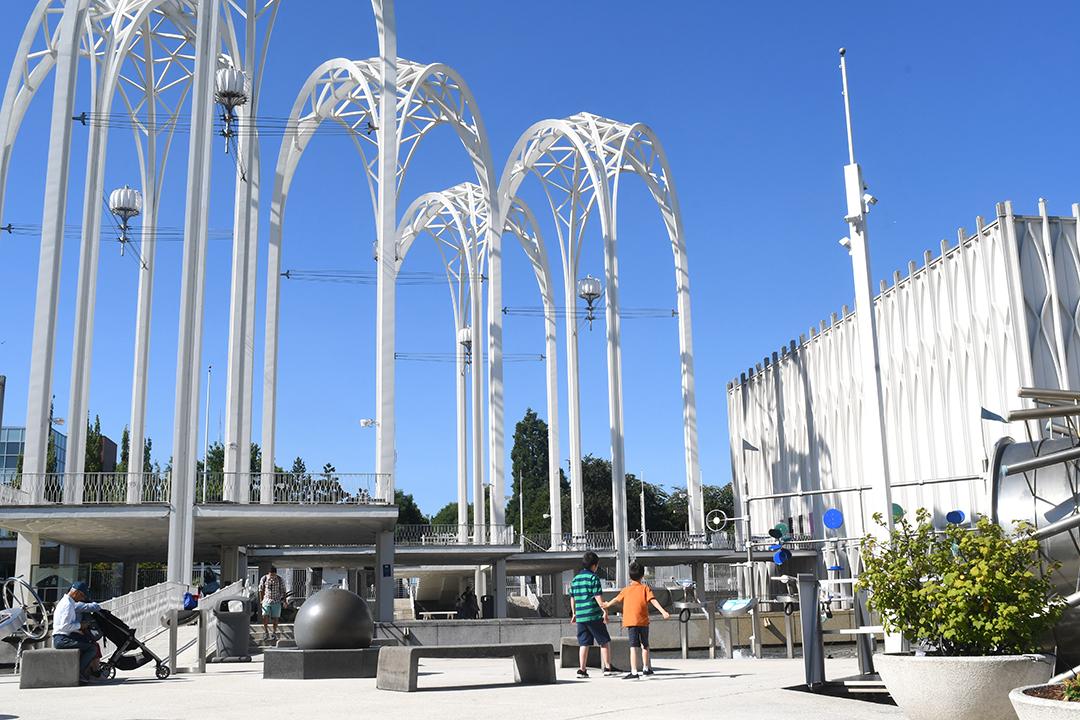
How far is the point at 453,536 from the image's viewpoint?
46062 mm

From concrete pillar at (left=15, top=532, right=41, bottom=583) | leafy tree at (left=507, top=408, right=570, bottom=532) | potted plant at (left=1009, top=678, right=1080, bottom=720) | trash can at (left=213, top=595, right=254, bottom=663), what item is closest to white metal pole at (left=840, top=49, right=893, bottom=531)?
potted plant at (left=1009, top=678, right=1080, bottom=720)

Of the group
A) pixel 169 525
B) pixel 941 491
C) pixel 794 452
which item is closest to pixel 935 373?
pixel 941 491

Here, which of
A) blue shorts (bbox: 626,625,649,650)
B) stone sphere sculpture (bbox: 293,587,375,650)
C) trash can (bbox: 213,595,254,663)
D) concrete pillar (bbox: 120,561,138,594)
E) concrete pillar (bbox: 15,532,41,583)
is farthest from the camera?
concrete pillar (bbox: 120,561,138,594)

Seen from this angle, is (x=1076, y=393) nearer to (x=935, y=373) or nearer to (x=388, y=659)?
(x=388, y=659)

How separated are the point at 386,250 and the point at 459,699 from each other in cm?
2122

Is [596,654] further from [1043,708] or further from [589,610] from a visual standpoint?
[1043,708]

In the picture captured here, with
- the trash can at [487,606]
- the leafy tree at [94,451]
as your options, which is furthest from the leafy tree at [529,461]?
the trash can at [487,606]

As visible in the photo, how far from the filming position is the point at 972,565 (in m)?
9.20

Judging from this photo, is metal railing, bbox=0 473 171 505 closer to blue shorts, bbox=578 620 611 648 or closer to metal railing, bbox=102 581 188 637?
metal railing, bbox=102 581 188 637

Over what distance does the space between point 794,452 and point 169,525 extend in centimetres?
4011

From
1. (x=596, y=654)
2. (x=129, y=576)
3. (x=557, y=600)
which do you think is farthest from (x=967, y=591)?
(x=129, y=576)

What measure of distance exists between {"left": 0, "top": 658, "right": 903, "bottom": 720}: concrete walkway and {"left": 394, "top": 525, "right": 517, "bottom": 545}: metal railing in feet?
81.7

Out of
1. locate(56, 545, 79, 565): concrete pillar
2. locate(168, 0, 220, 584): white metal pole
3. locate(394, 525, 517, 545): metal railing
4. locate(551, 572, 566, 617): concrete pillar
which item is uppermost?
locate(168, 0, 220, 584): white metal pole

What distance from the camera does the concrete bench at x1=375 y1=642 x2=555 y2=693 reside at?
44.5 feet
